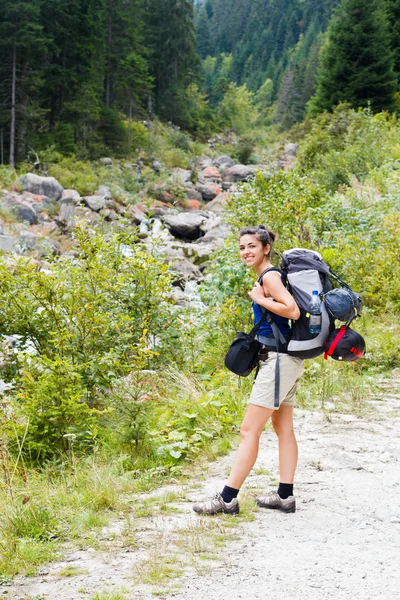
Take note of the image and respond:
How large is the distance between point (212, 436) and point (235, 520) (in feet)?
4.99

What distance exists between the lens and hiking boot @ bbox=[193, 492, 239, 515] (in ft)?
11.7

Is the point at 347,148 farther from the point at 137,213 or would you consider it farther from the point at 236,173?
the point at 236,173

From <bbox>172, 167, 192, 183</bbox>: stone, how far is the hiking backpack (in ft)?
96.2

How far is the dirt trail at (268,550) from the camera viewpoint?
2.75 metres

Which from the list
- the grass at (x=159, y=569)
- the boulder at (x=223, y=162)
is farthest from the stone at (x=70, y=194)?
the grass at (x=159, y=569)

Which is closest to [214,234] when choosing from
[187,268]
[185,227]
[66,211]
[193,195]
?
[185,227]

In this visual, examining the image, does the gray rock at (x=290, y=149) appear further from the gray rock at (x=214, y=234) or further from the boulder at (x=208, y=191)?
the gray rock at (x=214, y=234)

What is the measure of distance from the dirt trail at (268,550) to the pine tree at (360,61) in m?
21.5

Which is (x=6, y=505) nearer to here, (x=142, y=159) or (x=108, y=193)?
(x=108, y=193)

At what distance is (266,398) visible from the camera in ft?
11.4

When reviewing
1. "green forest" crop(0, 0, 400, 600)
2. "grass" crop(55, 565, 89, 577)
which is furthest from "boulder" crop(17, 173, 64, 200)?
"grass" crop(55, 565, 89, 577)

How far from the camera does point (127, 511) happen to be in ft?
12.1

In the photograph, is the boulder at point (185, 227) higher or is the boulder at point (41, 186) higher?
the boulder at point (41, 186)

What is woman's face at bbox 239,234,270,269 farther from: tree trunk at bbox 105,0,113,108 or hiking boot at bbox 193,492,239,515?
tree trunk at bbox 105,0,113,108
